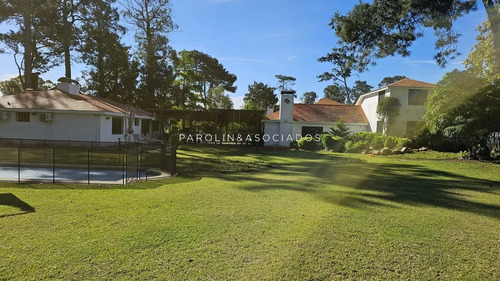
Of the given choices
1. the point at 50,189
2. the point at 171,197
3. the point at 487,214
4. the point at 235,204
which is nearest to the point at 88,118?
the point at 50,189

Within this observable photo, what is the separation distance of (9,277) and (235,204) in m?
3.88

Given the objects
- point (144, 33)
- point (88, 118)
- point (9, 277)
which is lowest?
point (9, 277)

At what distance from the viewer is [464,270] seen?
3484 millimetres

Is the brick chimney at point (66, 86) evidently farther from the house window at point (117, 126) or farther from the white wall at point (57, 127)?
the house window at point (117, 126)

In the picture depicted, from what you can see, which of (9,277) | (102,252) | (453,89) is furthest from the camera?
(453,89)

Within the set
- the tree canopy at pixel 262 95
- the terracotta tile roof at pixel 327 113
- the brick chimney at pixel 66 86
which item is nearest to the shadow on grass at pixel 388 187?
the terracotta tile roof at pixel 327 113

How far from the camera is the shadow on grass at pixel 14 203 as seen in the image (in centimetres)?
547

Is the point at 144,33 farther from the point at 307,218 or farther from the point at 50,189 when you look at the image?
the point at 307,218

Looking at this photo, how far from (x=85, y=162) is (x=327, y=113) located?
76.7 feet

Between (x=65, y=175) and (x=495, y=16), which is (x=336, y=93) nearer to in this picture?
(x=495, y=16)

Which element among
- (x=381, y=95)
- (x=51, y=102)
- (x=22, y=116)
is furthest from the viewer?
(x=381, y=95)

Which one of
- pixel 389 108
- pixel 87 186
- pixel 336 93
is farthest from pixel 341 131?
pixel 336 93

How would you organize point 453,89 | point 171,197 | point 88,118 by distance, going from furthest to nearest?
point 88,118 < point 453,89 < point 171,197

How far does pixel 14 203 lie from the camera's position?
6.01 m
